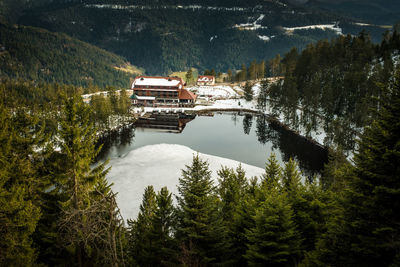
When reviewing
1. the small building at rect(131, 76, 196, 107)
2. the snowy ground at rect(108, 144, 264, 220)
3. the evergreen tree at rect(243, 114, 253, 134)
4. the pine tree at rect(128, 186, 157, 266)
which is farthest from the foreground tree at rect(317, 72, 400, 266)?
the small building at rect(131, 76, 196, 107)

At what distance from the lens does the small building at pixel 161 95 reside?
3952 inches

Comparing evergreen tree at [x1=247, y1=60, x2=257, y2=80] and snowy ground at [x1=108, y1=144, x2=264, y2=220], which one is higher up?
evergreen tree at [x1=247, y1=60, x2=257, y2=80]

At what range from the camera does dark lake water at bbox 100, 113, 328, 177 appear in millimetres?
52312

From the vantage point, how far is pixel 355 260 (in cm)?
1122

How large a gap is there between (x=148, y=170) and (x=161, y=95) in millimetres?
64160

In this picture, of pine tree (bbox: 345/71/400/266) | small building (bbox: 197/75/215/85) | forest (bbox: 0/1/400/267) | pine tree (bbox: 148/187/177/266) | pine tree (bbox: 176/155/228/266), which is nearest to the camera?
pine tree (bbox: 345/71/400/266)

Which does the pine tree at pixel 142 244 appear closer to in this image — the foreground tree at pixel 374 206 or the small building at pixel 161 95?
the foreground tree at pixel 374 206

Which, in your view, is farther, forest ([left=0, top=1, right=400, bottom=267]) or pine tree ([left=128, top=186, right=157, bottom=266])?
pine tree ([left=128, top=186, right=157, bottom=266])

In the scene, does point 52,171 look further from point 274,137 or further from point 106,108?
point 274,137

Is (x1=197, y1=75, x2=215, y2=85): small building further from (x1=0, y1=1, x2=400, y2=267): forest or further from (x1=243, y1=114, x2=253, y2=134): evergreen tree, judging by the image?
(x1=0, y1=1, x2=400, y2=267): forest

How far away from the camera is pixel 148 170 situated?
43.0 metres

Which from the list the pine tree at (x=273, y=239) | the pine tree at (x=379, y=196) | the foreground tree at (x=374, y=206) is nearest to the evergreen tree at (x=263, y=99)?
the pine tree at (x=273, y=239)

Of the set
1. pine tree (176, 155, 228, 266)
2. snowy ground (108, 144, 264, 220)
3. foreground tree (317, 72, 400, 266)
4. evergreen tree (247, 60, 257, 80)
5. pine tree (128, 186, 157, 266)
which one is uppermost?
evergreen tree (247, 60, 257, 80)

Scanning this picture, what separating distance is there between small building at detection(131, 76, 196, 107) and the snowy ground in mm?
48223
